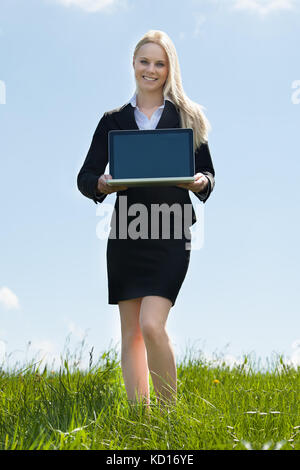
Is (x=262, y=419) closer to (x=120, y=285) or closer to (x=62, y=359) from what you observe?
(x=120, y=285)

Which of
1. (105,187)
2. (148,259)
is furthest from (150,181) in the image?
(148,259)

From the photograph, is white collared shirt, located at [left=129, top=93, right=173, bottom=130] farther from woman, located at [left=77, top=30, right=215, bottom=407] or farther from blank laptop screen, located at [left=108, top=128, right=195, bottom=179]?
blank laptop screen, located at [left=108, top=128, right=195, bottom=179]

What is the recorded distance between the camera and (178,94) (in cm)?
405

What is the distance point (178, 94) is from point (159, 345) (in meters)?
1.63

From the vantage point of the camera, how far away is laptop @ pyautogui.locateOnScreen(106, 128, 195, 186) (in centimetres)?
353

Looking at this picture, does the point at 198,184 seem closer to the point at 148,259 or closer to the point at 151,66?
the point at 148,259

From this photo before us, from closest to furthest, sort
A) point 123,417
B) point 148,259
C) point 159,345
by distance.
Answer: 1. point 123,417
2. point 159,345
3. point 148,259

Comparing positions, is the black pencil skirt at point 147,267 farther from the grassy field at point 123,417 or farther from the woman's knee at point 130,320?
the grassy field at point 123,417

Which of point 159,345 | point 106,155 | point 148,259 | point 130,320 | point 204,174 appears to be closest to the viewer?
point 159,345

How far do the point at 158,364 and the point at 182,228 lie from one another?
2.80 ft

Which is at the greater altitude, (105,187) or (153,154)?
(153,154)

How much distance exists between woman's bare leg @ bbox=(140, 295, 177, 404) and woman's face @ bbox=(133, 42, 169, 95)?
139 centimetres

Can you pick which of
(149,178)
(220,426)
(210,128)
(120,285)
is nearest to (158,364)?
(120,285)
